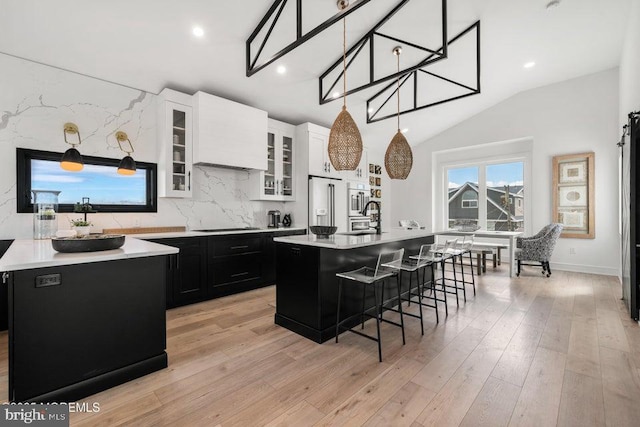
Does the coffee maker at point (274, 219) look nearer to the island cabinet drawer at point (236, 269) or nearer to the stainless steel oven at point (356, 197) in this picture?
the island cabinet drawer at point (236, 269)

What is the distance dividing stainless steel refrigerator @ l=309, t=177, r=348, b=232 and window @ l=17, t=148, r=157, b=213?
2406 mm

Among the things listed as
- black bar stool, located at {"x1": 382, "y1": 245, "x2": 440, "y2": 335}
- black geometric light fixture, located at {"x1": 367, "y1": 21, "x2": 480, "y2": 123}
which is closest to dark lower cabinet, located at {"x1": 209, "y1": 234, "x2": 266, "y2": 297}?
black bar stool, located at {"x1": 382, "y1": 245, "x2": 440, "y2": 335}

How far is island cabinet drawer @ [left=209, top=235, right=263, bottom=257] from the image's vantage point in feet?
12.7

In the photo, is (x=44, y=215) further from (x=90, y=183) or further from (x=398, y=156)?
(x=398, y=156)

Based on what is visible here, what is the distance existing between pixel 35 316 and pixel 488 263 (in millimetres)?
7213

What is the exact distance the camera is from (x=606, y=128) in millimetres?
5152

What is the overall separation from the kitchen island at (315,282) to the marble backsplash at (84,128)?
200 cm

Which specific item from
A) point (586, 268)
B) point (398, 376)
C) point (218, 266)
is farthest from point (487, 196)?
point (218, 266)

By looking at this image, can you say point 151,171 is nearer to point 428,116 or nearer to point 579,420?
point 579,420

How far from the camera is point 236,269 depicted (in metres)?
4.09

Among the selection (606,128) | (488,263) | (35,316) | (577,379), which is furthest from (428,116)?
(35,316)

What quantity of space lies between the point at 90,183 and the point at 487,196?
7.52 m

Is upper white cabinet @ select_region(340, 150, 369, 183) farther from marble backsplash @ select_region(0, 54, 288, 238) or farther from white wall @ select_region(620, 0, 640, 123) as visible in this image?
white wall @ select_region(620, 0, 640, 123)

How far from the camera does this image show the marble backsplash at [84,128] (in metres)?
2.96
